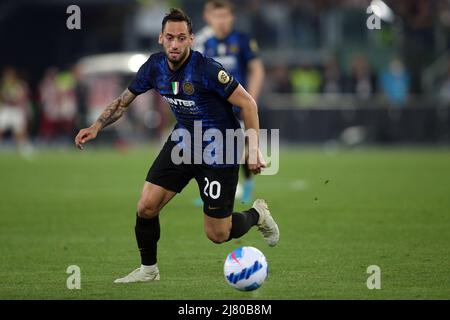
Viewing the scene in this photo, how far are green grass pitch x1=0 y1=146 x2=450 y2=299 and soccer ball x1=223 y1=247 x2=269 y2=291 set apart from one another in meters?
0.09

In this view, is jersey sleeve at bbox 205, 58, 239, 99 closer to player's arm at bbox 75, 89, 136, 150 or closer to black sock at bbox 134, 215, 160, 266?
player's arm at bbox 75, 89, 136, 150

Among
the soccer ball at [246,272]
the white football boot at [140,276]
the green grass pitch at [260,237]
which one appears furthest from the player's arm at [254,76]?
the soccer ball at [246,272]

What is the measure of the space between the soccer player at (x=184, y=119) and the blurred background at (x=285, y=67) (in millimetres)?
17860

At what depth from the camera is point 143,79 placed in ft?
29.5

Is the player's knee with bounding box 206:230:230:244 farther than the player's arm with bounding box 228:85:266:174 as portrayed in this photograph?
Yes

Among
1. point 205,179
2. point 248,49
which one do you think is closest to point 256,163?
point 205,179

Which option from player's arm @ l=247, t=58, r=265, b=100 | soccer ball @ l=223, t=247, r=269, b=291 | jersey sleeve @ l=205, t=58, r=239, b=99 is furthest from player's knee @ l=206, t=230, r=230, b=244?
player's arm @ l=247, t=58, r=265, b=100

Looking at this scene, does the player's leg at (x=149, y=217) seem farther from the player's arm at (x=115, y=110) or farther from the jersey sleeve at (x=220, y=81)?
the jersey sleeve at (x=220, y=81)

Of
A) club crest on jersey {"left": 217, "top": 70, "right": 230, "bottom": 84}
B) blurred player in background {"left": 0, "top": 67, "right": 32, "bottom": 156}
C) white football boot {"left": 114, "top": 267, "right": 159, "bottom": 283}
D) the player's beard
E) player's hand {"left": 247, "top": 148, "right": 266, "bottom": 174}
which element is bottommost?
white football boot {"left": 114, "top": 267, "right": 159, "bottom": 283}

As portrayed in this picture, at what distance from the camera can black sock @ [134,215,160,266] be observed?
896 centimetres

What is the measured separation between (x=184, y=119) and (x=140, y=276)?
4.46 ft

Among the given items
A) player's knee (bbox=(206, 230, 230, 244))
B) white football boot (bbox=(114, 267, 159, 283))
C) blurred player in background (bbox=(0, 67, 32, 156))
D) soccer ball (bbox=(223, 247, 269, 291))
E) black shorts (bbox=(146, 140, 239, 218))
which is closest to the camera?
soccer ball (bbox=(223, 247, 269, 291))
